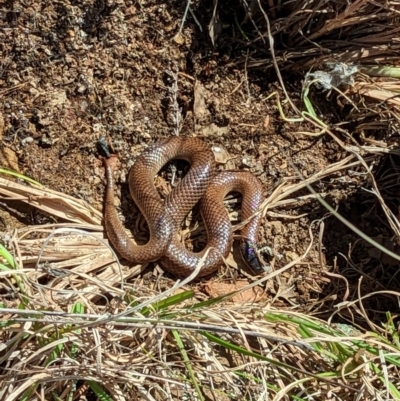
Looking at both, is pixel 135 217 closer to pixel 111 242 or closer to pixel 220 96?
pixel 111 242

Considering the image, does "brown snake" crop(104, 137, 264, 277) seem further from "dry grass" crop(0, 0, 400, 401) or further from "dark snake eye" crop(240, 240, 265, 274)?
"dry grass" crop(0, 0, 400, 401)

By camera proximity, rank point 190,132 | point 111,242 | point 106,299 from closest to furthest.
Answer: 1. point 106,299
2. point 111,242
3. point 190,132

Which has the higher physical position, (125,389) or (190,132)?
(190,132)

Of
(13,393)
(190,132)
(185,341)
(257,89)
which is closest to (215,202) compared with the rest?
(190,132)

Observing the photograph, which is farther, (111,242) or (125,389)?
(111,242)

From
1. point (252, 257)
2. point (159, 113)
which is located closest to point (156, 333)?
point (252, 257)

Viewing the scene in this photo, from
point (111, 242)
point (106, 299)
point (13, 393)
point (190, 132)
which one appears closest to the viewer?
point (13, 393)

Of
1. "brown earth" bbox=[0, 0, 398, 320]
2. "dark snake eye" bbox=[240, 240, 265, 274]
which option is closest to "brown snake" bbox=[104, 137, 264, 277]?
"dark snake eye" bbox=[240, 240, 265, 274]

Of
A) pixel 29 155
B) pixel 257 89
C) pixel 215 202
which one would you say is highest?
pixel 257 89
